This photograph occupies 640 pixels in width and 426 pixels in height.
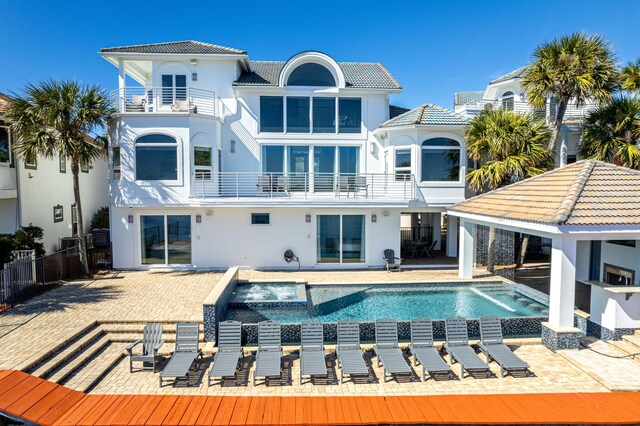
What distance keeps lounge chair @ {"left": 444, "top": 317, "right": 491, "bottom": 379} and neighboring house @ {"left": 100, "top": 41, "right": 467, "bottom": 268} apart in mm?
8918

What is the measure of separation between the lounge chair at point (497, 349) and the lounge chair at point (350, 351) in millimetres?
3304

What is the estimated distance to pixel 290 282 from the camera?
16.3m

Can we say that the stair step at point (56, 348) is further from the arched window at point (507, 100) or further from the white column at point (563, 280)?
the arched window at point (507, 100)

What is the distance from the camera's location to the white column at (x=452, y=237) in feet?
73.0

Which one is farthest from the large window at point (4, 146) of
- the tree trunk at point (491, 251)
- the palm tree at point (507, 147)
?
the tree trunk at point (491, 251)

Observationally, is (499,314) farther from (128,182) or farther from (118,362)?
(128,182)

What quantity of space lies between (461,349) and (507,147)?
10.8 m

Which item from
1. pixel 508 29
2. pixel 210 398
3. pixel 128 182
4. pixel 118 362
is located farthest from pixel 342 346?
pixel 508 29

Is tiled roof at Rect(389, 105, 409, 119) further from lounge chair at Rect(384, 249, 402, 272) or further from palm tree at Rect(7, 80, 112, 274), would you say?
palm tree at Rect(7, 80, 112, 274)

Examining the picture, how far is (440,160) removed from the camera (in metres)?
19.7

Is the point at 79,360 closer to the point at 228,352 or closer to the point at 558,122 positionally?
the point at 228,352

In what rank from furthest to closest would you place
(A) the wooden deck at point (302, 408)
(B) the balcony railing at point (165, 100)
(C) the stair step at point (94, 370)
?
(B) the balcony railing at point (165, 100) → (C) the stair step at point (94, 370) → (A) the wooden deck at point (302, 408)

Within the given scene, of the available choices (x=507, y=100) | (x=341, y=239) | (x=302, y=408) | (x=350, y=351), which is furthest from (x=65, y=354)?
(x=507, y=100)

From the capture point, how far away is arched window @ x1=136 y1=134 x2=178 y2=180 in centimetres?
1847
